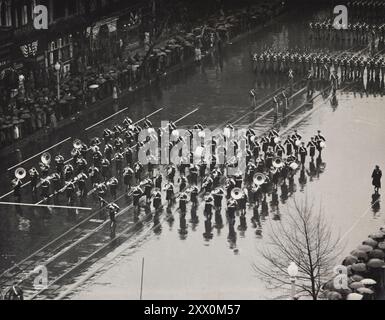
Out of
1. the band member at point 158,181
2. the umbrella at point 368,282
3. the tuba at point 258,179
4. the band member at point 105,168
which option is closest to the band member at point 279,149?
the tuba at point 258,179

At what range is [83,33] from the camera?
10212cm

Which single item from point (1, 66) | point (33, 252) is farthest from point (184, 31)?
point (33, 252)

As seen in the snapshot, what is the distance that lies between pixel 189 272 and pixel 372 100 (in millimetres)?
33623

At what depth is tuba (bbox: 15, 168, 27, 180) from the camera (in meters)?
71.5

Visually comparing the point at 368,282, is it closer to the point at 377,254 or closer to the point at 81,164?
the point at 377,254

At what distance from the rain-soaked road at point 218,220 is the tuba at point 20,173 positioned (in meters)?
2.98

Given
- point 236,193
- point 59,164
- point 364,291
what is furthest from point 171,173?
point 364,291

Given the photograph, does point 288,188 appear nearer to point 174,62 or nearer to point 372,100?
point 372,100

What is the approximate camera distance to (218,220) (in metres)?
67.4

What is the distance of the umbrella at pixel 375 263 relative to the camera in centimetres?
5650

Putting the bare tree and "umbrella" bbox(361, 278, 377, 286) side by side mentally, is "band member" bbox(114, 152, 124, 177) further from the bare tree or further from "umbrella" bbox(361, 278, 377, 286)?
"umbrella" bbox(361, 278, 377, 286)

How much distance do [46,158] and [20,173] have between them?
194cm

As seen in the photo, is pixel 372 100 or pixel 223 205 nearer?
pixel 223 205

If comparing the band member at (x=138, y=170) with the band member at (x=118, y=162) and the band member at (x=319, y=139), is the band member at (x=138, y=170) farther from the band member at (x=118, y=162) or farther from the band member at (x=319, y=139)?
the band member at (x=319, y=139)
